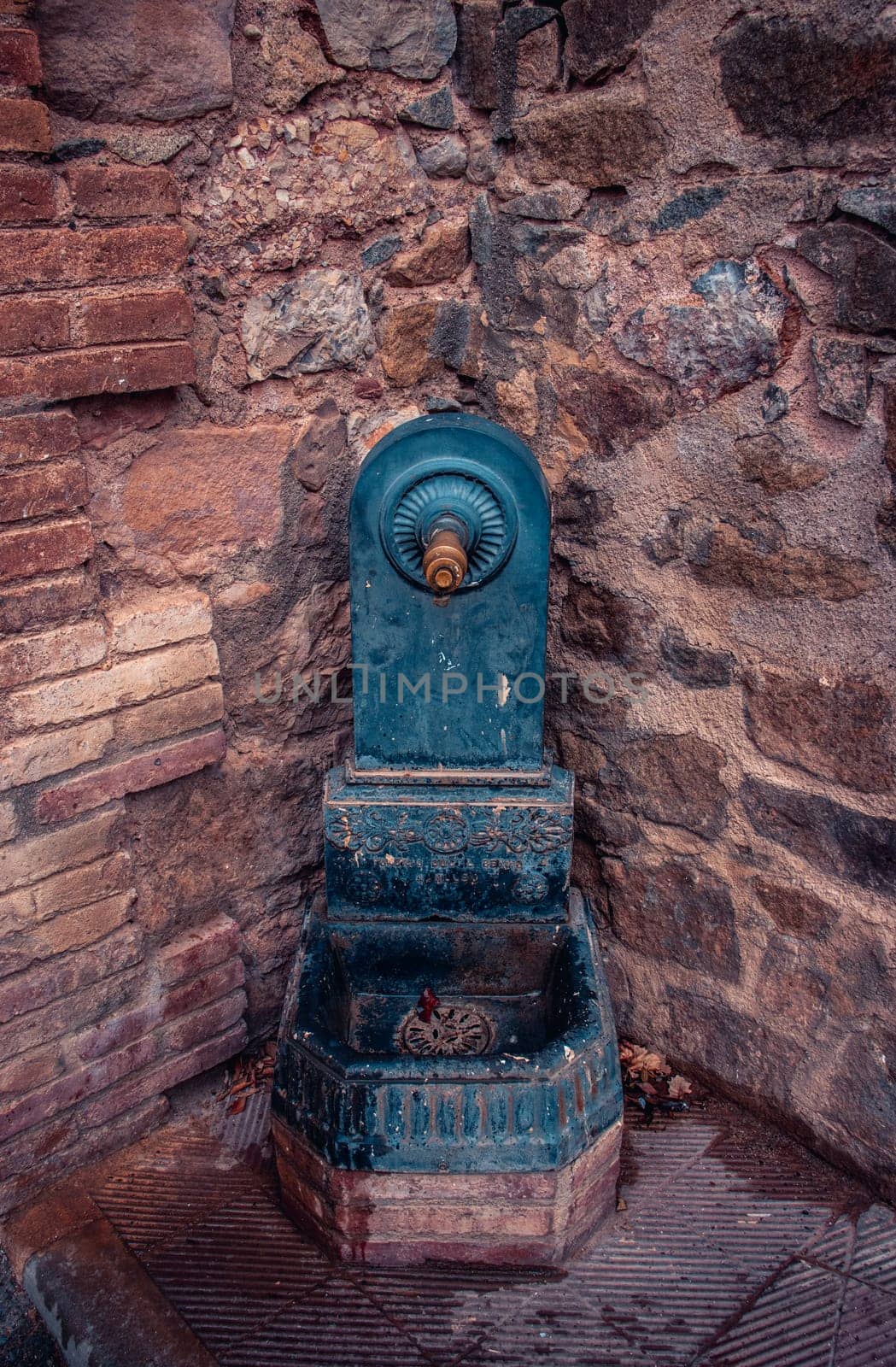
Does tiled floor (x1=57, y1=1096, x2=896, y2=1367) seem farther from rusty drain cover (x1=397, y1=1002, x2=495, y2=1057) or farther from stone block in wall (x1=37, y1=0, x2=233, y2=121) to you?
stone block in wall (x1=37, y1=0, x2=233, y2=121)

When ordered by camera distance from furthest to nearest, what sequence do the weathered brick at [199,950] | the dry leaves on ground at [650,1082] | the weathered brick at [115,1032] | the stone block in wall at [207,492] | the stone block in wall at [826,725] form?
the dry leaves on ground at [650,1082] → the weathered brick at [199,950] → the weathered brick at [115,1032] → the stone block in wall at [207,492] → the stone block in wall at [826,725]

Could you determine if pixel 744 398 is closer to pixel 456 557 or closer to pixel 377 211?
pixel 456 557

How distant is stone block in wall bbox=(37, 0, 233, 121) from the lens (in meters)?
1.83

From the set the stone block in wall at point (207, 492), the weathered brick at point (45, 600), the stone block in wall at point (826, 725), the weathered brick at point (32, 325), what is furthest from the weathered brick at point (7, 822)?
the stone block in wall at point (826, 725)

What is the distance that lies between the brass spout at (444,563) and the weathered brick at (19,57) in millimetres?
1020

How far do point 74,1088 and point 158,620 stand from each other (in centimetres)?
102

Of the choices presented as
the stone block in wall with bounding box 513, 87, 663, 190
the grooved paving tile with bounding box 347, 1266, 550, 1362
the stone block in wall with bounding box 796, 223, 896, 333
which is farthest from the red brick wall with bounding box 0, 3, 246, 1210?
the stone block in wall with bounding box 796, 223, 896, 333

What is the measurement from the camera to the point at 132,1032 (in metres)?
2.33

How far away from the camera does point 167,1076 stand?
7.97 feet

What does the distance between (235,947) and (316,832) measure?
14.0 inches

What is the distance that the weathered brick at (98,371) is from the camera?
182 cm

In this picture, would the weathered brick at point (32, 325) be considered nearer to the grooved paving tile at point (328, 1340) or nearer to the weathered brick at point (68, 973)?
the weathered brick at point (68, 973)

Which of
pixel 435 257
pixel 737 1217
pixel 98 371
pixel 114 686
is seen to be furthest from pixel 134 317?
pixel 737 1217

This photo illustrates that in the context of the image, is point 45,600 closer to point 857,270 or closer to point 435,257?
point 435,257
